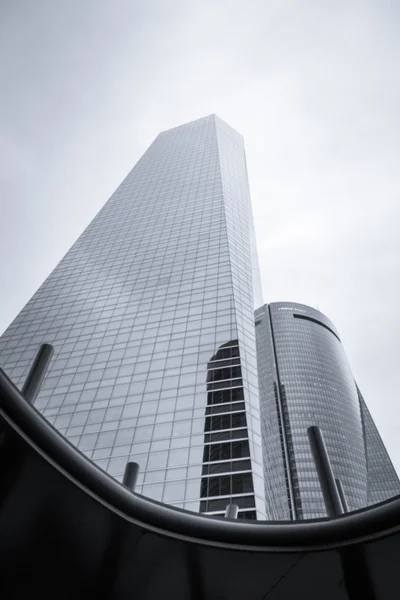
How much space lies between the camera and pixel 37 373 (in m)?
9.20

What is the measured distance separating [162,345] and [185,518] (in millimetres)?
61582

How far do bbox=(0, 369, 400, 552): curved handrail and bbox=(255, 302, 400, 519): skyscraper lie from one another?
11209cm

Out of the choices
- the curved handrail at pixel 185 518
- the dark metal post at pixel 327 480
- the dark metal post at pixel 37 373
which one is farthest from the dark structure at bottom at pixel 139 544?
the dark metal post at pixel 37 373

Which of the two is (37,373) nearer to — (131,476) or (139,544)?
(139,544)

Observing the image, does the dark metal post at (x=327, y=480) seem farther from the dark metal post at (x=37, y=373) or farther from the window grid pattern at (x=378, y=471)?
the window grid pattern at (x=378, y=471)

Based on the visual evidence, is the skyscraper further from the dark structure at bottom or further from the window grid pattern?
the dark structure at bottom

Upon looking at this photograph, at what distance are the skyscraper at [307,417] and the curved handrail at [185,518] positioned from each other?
368ft

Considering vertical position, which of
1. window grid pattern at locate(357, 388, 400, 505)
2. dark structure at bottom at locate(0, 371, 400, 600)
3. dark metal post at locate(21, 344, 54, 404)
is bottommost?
dark structure at bottom at locate(0, 371, 400, 600)

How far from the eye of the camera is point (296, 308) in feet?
618

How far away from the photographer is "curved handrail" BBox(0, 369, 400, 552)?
6.05 m

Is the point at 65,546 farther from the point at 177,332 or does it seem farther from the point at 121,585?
the point at 177,332

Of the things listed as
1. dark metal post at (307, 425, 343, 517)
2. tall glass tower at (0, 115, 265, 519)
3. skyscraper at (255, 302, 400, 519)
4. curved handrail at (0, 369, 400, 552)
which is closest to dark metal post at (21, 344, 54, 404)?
curved handrail at (0, 369, 400, 552)

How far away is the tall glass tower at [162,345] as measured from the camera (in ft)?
166

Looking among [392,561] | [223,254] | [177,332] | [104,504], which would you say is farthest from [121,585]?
[223,254]
